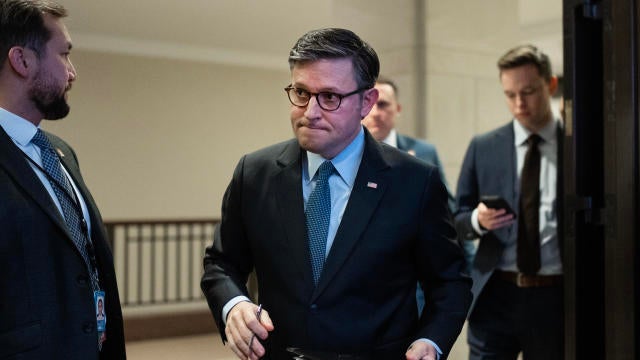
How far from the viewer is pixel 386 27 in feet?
15.5

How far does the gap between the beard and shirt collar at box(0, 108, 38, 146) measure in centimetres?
5

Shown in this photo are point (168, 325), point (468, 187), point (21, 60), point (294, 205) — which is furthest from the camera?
point (168, 325)

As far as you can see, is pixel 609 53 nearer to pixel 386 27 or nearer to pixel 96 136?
pixel 96 136

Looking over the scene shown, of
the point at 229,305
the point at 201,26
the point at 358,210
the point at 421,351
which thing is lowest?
the point at 421,351

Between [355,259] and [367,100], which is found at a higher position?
[367,100]

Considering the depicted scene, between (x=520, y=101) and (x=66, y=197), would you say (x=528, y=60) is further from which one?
(x=66, y=197)

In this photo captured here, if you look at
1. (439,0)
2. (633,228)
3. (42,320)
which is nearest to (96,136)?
(42,320)

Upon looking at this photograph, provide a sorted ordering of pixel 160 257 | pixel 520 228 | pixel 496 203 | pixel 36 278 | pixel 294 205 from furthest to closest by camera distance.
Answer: pixel 160 257 < pixel 520 228 < pixel 496 203 < pixel 294 205 < pixel 36 278

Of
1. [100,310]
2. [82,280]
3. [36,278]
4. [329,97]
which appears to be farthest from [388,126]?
[36,278]

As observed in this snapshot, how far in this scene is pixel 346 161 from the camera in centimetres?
195

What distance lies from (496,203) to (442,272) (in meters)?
1.19

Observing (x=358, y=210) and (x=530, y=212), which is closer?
(x=358, y=210)

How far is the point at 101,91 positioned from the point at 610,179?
193cm

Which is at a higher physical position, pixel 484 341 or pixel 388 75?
pixel 388 75
